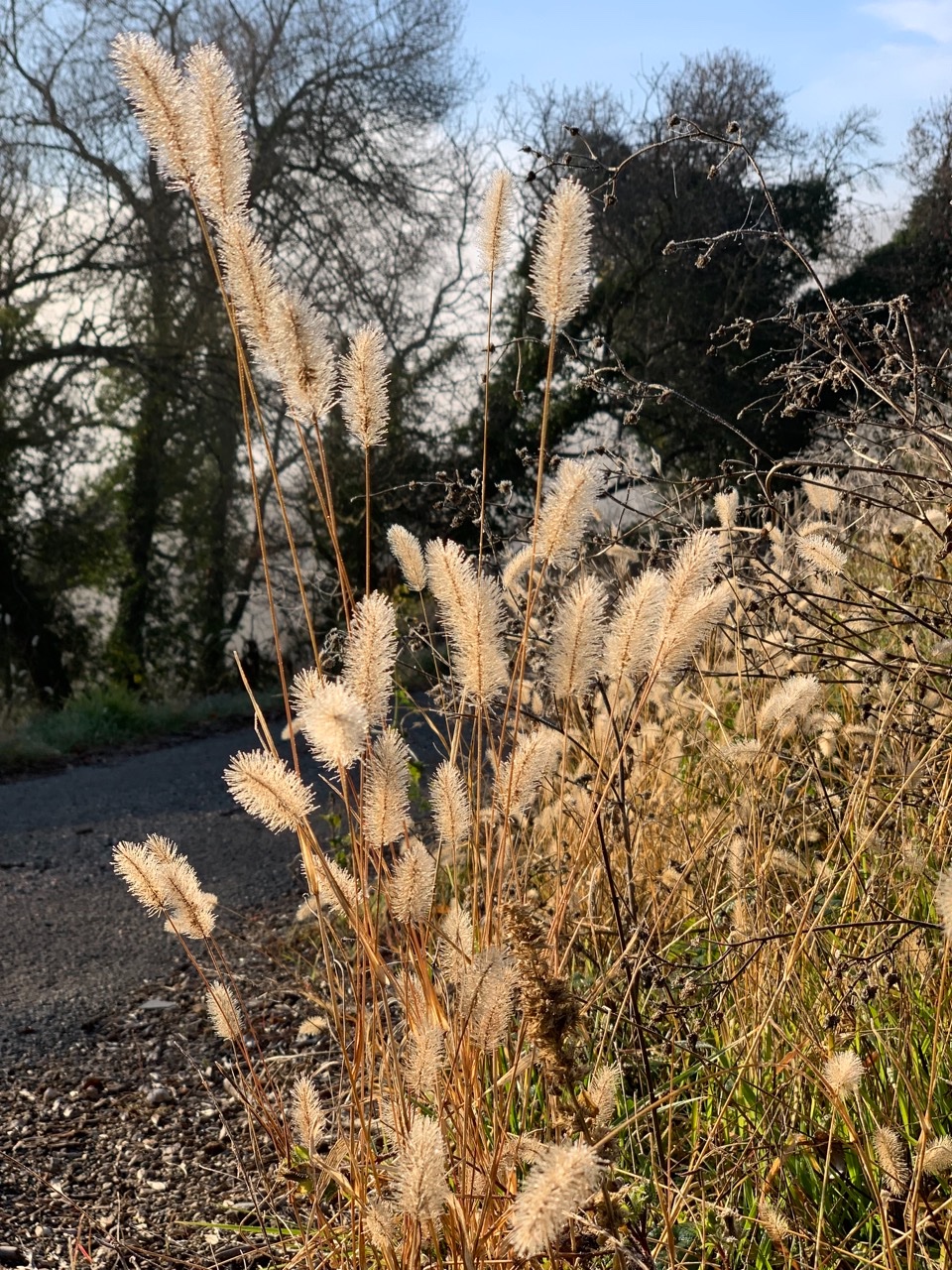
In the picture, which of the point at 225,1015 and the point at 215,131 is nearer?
the point at 215,131

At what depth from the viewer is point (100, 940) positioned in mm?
4227

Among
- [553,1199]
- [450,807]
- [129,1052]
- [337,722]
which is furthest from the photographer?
[129,1052]

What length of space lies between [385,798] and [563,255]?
2.37ft

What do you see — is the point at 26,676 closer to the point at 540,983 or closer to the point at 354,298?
the point at 354,298

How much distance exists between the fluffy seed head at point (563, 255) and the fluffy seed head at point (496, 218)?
0.15 m

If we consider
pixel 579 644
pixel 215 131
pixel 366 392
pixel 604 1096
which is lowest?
pixel 604 1096

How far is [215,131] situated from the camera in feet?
4.87

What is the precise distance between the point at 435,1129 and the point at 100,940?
348 centimetres

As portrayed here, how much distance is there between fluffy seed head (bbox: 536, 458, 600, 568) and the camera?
1.54 m

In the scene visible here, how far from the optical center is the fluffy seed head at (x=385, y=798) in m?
1.40

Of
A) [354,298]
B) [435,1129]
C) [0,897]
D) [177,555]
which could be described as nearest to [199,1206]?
[435,1129]

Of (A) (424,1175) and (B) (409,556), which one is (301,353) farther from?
(A) (424,1175)

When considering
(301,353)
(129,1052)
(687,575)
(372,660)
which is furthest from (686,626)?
(129,1052)

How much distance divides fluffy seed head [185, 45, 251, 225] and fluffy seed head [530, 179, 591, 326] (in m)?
0.39
